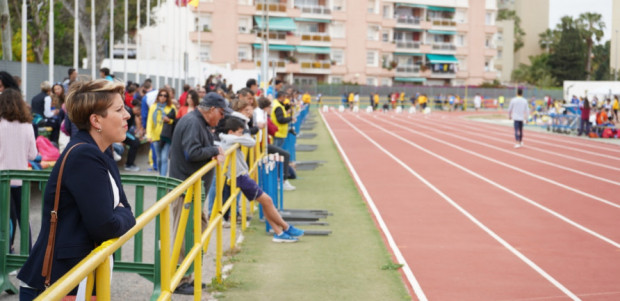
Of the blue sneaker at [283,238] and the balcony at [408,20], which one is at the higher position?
the balcony at [408,20]

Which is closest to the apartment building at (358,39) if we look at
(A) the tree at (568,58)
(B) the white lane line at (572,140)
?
(A) the tree at (568,58)

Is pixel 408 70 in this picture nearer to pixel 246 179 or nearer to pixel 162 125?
pixel 162 125

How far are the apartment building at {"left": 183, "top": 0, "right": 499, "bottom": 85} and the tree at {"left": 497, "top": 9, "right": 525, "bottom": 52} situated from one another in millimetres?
10918

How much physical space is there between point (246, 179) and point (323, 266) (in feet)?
5.23

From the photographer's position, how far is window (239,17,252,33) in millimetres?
80312

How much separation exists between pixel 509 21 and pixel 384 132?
77489 mm

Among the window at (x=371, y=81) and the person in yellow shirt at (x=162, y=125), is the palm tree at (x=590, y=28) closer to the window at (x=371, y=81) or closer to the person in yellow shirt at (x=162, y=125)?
the window at (x=371, y=81)

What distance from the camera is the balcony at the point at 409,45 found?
91.9 meters

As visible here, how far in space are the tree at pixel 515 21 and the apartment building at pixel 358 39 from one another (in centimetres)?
1092

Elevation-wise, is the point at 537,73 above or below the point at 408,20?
below

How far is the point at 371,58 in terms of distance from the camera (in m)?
88.6

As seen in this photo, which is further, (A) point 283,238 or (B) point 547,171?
(B) point 547,171

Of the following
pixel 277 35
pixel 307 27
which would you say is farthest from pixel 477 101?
pixel 277 35

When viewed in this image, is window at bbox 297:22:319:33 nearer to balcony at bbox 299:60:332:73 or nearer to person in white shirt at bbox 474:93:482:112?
balcony at bbox 299:60:332:73
